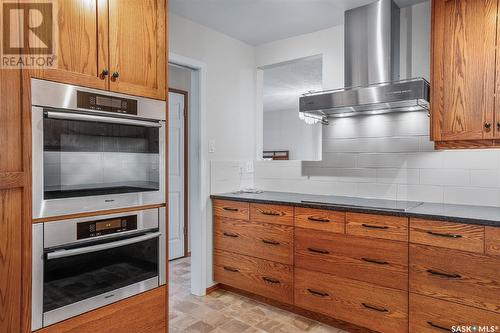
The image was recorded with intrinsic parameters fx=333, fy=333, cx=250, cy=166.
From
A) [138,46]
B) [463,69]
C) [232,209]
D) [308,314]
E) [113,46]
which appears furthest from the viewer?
[232,209]

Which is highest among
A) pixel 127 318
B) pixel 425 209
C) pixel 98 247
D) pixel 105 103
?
pixel 105 103

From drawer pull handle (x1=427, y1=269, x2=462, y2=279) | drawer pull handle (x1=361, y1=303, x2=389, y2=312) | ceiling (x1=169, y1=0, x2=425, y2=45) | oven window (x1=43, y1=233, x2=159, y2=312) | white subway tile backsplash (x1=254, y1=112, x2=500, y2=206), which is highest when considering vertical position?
ceiling (x1=169, y1=0, x2=425, y2=45)

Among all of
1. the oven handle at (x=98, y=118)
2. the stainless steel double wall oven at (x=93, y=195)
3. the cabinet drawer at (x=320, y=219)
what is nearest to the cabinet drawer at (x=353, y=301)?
the cabinet drawer at (x=320, y=219)

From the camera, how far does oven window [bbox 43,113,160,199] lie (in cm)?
151

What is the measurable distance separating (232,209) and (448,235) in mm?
1631

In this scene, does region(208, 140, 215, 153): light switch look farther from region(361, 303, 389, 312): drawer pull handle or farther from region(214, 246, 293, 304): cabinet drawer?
region(361, 303, 389, 312): drawer pull handle

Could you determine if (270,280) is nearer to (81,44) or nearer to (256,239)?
(256,239)

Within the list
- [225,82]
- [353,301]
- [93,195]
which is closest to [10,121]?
[93,195]

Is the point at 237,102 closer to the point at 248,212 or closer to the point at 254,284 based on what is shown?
the point at 248,212

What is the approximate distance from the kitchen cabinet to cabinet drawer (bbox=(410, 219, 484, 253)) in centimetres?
173

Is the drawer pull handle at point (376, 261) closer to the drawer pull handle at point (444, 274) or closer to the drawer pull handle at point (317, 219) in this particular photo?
the drawer pull handle at point (444, 274)

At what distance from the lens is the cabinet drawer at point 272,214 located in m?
2.56

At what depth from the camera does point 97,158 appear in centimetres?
167

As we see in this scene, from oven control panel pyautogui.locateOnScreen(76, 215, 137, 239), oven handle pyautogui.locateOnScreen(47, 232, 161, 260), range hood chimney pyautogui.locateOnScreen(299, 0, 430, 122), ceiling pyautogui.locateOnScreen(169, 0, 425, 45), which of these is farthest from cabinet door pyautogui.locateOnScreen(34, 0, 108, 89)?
range hood chimney pyautogui.locateOnScreen(299, 0, 430, 122)
